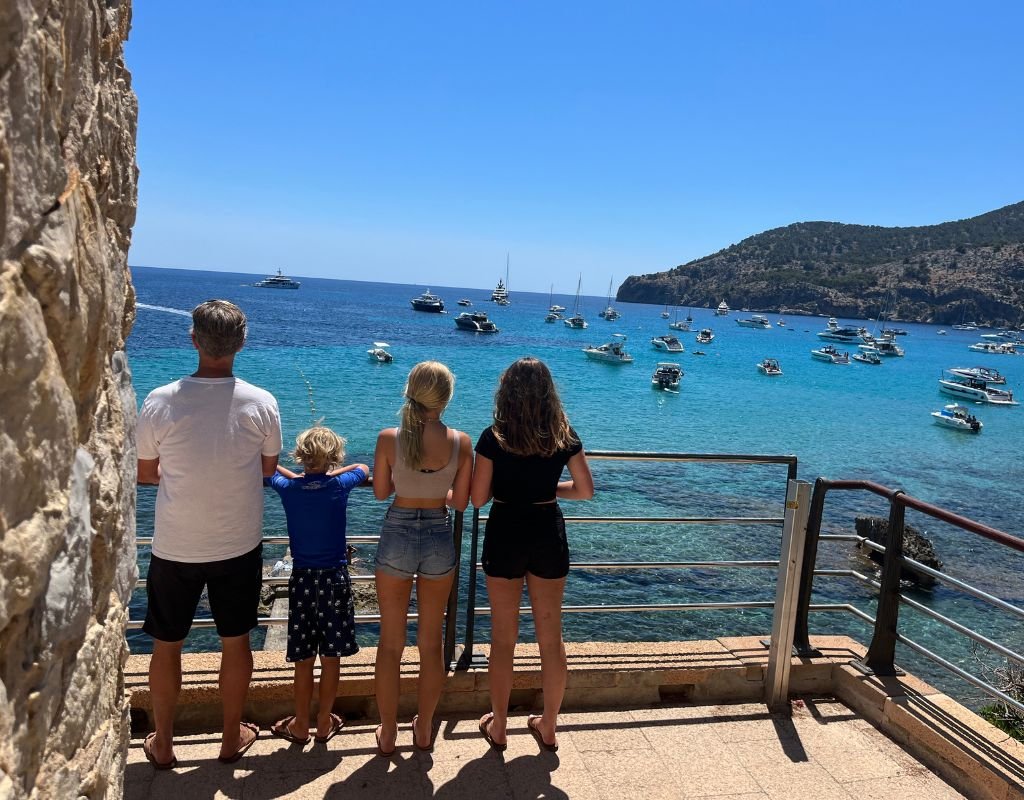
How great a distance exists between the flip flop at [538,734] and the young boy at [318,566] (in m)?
1.02

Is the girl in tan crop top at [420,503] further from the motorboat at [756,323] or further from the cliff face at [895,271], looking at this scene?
the cliff face at [895,271]

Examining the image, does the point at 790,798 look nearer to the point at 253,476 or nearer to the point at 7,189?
the point at 253,476

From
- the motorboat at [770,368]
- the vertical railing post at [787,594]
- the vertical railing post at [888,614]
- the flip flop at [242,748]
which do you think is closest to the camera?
the flip flop at [242,748]

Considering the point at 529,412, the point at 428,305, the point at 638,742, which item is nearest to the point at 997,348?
the point at 428,305

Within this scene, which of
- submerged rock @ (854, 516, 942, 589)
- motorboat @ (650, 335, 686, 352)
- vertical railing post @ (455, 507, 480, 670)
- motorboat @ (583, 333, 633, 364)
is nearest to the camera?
vertical railing post @ (455, 507, 480, 670)

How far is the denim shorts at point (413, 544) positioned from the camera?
346cm

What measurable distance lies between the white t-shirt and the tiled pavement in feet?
3.42

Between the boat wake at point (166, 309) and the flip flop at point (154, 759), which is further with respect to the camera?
the boat wake at point (166, 309)

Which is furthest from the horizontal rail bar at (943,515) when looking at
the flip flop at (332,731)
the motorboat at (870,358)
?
the motorboat at (870,358)

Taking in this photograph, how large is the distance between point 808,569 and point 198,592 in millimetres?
3385

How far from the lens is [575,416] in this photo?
4244cm

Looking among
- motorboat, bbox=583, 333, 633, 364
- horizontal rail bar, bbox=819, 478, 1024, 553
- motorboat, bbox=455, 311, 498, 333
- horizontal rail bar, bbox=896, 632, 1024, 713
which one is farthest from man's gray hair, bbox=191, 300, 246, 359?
motorboat, bbox=455, 311, 498, 333

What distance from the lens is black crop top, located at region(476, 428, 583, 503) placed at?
138 inches

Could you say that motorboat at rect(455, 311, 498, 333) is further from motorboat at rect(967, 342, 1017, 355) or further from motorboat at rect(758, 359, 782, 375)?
motorboat at rect(967, 342, 1017, 355)
